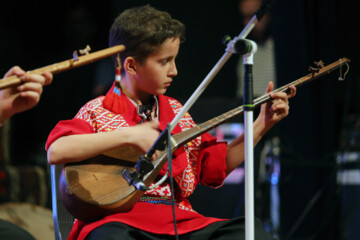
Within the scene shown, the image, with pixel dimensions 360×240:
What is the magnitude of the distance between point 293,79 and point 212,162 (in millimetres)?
1266

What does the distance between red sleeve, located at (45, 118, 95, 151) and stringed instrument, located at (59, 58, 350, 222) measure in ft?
0.32

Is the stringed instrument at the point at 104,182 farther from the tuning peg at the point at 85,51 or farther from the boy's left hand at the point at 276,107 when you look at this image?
the tuning peg at the point at 85,51

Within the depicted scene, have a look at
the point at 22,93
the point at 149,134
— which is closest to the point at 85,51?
the point at 22,93

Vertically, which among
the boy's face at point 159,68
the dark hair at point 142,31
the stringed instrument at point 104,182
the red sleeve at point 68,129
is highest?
the dark hair at point 142,31

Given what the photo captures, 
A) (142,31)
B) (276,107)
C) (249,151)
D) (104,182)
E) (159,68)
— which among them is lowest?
(104,182)

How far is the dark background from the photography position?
9.16ft

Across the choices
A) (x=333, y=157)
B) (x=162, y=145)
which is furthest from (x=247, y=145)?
(x=333, y=157)

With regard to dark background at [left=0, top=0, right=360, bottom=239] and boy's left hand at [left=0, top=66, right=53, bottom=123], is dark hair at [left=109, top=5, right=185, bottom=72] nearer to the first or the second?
boy's left hand at [left=0, top=66, right=53, bottom=123]

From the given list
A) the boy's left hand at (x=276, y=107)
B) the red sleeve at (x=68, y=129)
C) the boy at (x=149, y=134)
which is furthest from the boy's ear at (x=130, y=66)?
the boy's left hand at (x=276, y=107)

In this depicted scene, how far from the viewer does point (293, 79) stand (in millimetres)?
2777

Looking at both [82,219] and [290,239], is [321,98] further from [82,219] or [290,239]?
[82,219]

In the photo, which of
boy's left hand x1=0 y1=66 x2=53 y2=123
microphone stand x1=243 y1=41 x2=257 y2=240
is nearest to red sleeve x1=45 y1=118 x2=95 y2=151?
boy's left hand x1=0 y1=66 x2=53 y2=123

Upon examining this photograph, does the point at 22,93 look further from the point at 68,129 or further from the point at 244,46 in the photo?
the point at 244,46

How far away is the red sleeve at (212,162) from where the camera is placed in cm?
170
